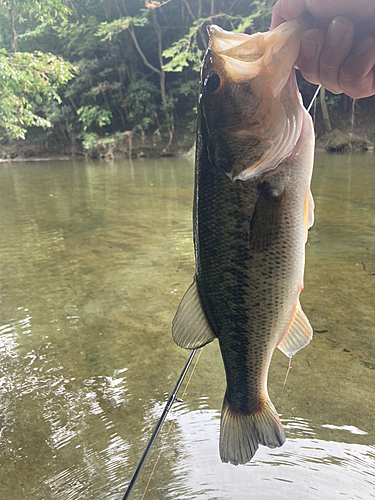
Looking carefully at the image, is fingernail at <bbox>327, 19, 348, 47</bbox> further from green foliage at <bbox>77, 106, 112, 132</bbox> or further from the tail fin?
green foliage at <bbox>77, 106, 112, 132</bbox>

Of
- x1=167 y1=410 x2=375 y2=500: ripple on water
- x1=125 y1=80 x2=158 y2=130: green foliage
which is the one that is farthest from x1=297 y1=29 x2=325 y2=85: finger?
x1=125 y1=80 x2=158 y2=130: green foliage

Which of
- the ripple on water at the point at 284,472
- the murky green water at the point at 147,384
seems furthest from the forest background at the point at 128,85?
the ripple on water at the point at 284,472

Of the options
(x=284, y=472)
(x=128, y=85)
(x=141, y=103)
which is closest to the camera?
(x=284, y=472)

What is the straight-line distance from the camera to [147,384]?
7.25ft

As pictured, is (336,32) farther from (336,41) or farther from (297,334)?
(297,334)

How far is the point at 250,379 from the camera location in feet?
3.99

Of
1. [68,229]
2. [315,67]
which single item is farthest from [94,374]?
[68,229]

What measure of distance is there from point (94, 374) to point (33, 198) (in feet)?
23.0

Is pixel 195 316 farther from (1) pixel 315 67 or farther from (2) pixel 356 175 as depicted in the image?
(2) pixel 356 175

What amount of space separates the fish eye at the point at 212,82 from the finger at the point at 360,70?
0.39 meters

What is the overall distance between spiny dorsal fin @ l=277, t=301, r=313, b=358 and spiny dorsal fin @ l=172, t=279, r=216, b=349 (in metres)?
0.26

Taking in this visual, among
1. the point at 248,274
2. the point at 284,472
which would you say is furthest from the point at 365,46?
the point at 284,472

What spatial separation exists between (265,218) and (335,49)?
0.52 m

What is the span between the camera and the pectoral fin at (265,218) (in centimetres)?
104
